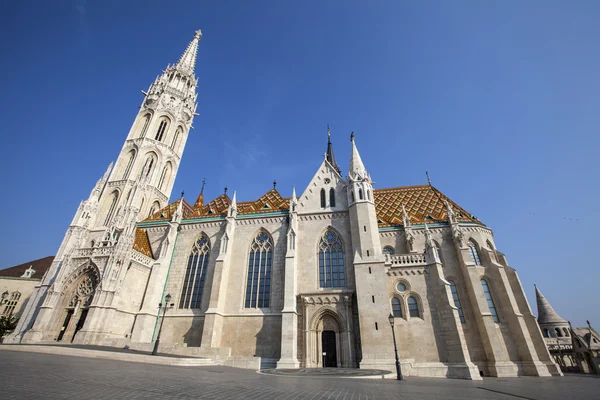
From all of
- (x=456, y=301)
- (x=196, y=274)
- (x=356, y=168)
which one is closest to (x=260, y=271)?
(x=196, y=274)

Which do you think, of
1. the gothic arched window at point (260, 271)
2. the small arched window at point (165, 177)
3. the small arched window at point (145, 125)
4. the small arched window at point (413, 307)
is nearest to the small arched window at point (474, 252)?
the small arched window at point (413, 307)

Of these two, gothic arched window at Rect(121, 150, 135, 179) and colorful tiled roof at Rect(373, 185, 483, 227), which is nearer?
colorful tiled roof at Rect(373, 185, 483, 227)

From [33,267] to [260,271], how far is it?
37.9 metres

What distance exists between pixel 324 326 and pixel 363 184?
1127 cm

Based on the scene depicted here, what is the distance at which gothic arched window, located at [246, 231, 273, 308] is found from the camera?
20.1 metres

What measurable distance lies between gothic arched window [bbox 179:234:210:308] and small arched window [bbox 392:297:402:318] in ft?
47.5

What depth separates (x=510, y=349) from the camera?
1770 cm

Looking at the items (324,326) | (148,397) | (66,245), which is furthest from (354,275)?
(66,245)

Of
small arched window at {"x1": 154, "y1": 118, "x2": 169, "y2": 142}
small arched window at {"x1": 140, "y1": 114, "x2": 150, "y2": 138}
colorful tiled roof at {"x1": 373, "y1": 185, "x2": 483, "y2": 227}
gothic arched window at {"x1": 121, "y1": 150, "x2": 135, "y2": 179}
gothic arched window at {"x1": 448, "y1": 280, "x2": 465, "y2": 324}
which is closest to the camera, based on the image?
gothic arched window at {"x1": 448, "y1": 280, "x2": 465, "y2": 324}

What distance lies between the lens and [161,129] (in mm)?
33281

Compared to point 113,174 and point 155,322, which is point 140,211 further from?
point 155,322

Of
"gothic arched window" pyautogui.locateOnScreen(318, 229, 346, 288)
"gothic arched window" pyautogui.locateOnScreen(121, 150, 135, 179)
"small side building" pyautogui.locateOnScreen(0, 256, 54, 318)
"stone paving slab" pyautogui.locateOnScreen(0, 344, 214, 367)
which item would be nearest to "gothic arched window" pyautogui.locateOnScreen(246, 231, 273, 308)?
"gothic arched window" pyautogui.locateOnScreen(318, 229, 346, 288)

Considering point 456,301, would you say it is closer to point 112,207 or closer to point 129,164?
point 112,207

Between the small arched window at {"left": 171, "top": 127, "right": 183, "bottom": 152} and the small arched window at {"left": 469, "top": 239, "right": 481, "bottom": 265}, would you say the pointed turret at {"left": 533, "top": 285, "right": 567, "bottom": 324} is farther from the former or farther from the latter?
the small arched window at {"left": 171, "top": 127, "right": 183, "bottom": 152}
